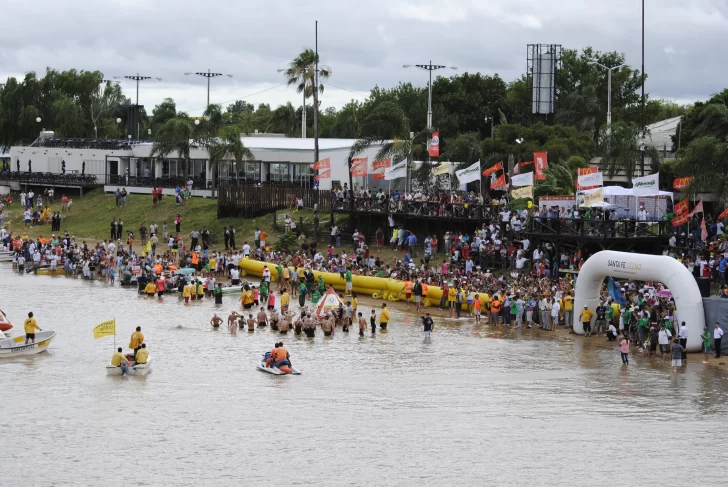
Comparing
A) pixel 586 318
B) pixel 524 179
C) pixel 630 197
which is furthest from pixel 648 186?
pixel 586 318

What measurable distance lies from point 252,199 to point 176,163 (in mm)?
15434

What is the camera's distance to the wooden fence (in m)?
61.9

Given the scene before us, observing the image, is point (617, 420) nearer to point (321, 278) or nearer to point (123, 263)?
point (321, 278)

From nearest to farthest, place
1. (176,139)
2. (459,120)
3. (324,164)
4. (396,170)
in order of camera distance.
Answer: (396,170)
(324,164)
(176,139)
(459,120)

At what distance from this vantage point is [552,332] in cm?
3831

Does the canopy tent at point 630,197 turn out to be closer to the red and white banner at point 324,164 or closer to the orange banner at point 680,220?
the orange banner at point 680,220

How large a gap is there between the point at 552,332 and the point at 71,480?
2007 centimetres

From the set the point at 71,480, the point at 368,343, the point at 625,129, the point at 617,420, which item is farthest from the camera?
the point at 625,129

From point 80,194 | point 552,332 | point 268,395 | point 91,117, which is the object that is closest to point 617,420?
point 268,395

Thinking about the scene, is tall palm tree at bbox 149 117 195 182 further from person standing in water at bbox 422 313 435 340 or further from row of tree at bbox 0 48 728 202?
person standing in water at bbox 422 313 435 340

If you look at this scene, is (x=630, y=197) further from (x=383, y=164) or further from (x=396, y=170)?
(x=383, y=164)

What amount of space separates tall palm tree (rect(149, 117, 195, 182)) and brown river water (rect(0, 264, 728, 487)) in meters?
35.0

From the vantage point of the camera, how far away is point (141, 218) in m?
66.3

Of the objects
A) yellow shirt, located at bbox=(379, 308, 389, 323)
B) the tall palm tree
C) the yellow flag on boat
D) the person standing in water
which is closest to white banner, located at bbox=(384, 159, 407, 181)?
yellow shirt, located at bbox=(379, 308, 389, 323)
